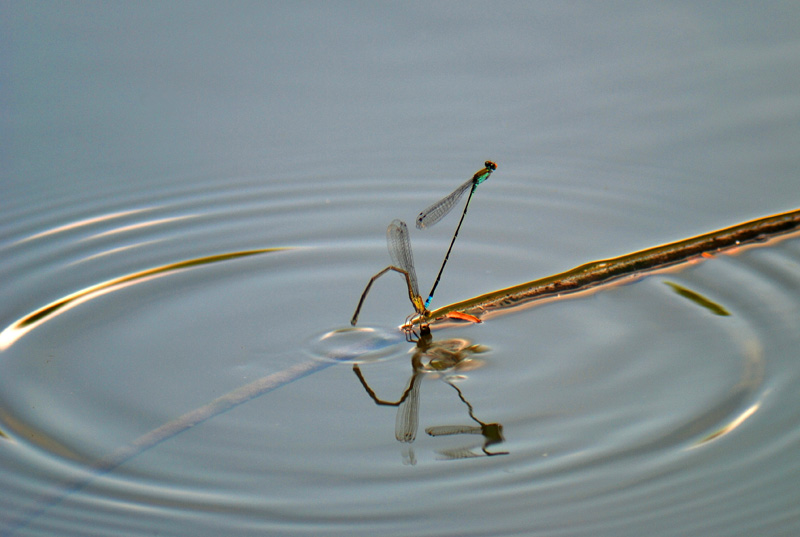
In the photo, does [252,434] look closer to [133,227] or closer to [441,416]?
[441,416]

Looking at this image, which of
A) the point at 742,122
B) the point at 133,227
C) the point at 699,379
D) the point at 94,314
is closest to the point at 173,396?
the point at 94,314

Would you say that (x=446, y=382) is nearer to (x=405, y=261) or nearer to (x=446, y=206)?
(x=405, y=261)

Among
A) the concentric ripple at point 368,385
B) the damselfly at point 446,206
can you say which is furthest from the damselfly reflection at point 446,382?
the damselfly at point 446,206

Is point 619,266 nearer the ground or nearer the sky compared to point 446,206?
nearer the ground

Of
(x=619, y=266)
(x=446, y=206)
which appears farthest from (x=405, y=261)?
(x=619, y=266)

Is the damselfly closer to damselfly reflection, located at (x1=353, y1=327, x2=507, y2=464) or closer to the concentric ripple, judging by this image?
the concentric ripple

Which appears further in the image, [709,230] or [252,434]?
[709,230]

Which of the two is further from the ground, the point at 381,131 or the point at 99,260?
the point at 381,131
